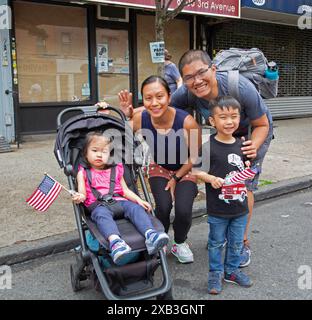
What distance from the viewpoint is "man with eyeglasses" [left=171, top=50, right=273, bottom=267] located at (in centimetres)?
320

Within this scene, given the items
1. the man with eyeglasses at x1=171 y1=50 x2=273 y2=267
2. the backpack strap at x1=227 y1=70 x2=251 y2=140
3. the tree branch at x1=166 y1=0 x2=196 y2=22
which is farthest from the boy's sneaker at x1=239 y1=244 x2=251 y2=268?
the tree branch at x1=166 y1=0 x2=196 y2=22

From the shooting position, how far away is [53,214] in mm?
4688

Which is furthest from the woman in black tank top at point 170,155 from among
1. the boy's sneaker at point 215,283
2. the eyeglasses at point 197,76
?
the boy's sneaker at point 215,283

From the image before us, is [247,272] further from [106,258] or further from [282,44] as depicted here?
[282,44]

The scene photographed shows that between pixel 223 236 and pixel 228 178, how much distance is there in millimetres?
484

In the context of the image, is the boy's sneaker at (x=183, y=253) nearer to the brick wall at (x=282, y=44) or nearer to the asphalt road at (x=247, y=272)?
the asphalt road at (x=247, y=272)

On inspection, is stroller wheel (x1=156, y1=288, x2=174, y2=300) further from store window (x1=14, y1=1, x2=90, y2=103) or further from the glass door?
the glass door

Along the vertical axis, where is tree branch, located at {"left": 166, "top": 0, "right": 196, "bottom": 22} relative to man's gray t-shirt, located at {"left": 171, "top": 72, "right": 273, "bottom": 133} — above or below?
above

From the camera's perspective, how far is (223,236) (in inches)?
126

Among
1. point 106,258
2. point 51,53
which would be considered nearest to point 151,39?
point 51,53

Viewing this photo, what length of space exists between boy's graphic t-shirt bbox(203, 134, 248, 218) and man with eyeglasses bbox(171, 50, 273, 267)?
0.42 feet
